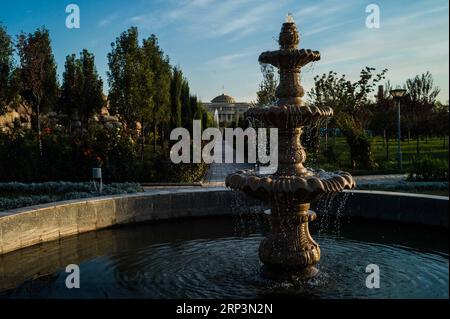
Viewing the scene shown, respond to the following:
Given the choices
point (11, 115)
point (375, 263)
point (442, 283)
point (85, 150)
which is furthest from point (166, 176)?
point (11, 115)

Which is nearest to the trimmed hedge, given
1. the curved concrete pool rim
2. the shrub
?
the curved concrete pool rim

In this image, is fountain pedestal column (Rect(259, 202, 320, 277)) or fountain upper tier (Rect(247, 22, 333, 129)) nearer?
fountain upper tier (Rect(247, 22, 333, 129))

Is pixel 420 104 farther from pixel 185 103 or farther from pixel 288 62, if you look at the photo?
pixel 288 62

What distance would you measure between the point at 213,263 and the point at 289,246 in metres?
1.33

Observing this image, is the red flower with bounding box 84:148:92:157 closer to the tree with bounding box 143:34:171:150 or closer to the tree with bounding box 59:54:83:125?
the tree with bounding box 143:34:171:150

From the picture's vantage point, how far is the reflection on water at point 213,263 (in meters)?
6.16

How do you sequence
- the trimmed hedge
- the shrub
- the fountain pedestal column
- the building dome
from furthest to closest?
1. the building dome
2. the shrub
3. the trimmed hedge
4. the fountain pedestal column

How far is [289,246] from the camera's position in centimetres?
663

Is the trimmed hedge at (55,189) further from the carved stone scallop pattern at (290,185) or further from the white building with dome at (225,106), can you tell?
the white building with dome at (225,106)

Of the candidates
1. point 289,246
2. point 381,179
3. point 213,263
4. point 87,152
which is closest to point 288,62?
point 289,246

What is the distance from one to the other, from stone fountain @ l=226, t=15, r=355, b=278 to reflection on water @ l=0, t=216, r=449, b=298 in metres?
0.35

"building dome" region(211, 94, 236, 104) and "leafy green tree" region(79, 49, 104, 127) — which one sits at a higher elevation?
"building dome" region(211, 94, 236, 104)

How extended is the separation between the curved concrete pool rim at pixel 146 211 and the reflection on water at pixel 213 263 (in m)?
0.25

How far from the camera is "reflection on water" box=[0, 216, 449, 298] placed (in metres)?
6.16
